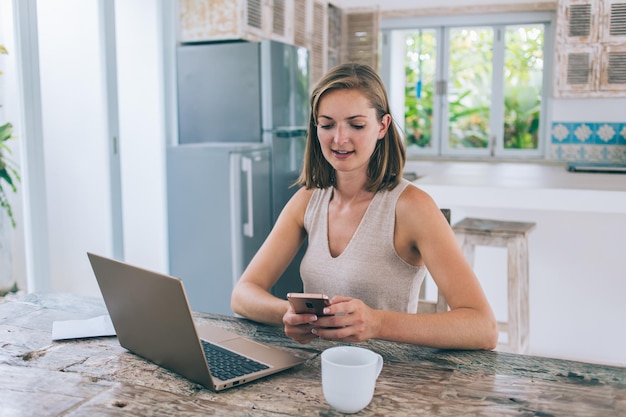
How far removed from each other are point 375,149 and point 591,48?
413 cm

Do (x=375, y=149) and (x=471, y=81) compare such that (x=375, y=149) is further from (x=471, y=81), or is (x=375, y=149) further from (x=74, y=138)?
(x=471, y=81)

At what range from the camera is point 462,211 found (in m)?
3.72

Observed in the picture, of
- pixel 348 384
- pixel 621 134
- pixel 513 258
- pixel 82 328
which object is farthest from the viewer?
pixel 621 134

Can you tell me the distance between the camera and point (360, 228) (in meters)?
1.67

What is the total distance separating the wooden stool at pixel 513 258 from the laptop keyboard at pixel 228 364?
1.93 m

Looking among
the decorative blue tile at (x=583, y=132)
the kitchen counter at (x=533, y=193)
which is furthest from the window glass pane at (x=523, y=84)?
the kitchen counter at (x=533, y=193)

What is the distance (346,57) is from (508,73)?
1.53m

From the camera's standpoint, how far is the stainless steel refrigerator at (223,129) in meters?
3.59

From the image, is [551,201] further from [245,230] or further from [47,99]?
[47,99]

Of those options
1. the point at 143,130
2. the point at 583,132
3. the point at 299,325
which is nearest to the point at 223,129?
the point at 143,130

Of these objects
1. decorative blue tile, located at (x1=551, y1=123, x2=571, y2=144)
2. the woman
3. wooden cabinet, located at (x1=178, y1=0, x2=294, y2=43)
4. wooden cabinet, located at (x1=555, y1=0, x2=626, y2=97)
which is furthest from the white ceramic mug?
decorative blue tile, located at (x1=551, y1=123, x2=571, y2=144)

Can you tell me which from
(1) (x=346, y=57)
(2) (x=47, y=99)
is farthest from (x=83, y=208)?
(1) (x=346, y=57)

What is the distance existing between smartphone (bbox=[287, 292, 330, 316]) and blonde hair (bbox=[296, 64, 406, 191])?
0.53m

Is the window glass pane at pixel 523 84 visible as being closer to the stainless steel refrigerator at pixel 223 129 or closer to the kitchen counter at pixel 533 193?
the kitchen counter at pixel 533 193
